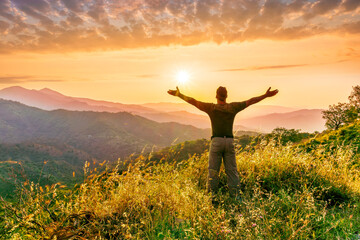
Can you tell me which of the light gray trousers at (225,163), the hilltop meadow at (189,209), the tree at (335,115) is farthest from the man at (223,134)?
the tree at (335,115)

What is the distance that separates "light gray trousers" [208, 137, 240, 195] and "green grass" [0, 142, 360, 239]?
42 cm

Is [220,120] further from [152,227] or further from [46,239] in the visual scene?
[46,239]

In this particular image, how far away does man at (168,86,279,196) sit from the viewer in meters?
5.54

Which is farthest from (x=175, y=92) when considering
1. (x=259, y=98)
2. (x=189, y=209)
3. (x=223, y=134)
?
(x=189, y=209)

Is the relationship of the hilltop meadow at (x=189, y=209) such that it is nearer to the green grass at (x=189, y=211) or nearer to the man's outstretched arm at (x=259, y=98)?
the green grass at (x=189, y=211)

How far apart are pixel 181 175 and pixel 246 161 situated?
1.84m

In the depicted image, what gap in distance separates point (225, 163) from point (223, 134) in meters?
0.70

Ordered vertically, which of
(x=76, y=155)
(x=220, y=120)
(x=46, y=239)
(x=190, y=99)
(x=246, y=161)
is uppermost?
(x=190, y=99)

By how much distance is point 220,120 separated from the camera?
570cm

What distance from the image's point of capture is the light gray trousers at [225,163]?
5.50 m

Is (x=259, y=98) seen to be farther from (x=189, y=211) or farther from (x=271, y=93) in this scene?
(x=189, y=211)

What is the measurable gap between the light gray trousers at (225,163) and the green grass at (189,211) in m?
0.42

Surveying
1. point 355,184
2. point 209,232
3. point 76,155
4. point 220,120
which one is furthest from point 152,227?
point 76,155

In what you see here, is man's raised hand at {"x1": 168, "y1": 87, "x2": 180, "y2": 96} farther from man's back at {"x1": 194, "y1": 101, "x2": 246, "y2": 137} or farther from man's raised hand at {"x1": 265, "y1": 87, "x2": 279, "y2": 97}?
man's raised hand at {"x1": 265, "y1": 87, "x2": 279, "y2": 97}
